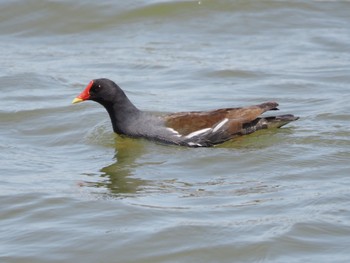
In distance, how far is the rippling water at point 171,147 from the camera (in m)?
8.23

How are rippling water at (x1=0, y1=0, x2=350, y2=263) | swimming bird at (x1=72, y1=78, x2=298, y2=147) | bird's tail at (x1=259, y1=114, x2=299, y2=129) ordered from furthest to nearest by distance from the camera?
bird's tail at (x1=259, y1=114, x2=299, y2=129) < swimming bird at (x1=72, y1=78, x2=298, y2=147) < rippling water at (x1=0, y1=0, x2=350, y2=263)

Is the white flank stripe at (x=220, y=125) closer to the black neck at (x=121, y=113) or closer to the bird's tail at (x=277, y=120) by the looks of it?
the bird's tail at (x=277, y=120)

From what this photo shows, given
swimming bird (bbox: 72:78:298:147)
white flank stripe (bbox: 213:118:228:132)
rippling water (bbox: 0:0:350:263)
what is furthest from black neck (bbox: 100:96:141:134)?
white flank stripe (bbox: 213:118:228:132)

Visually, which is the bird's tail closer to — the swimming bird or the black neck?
the swimming bird

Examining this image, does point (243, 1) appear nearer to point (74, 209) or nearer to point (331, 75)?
point (331, 75)

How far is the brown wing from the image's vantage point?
37.2 ft

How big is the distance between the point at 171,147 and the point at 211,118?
0.56 meters

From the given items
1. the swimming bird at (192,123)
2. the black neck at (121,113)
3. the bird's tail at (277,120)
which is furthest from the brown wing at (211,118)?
the black neck at (121,113)

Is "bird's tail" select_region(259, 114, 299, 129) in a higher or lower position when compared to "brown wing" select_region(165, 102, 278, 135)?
lower

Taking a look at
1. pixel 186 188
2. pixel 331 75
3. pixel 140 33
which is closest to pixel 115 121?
pixel 186 188

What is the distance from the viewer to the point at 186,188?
31.5ft

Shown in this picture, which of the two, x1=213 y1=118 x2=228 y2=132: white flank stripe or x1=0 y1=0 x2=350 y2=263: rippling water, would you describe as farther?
x1=213 y1=118 x2=228 y2=132: white flank stripe

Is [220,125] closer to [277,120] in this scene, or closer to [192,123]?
[192,123]

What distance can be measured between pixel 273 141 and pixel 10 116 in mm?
3506
